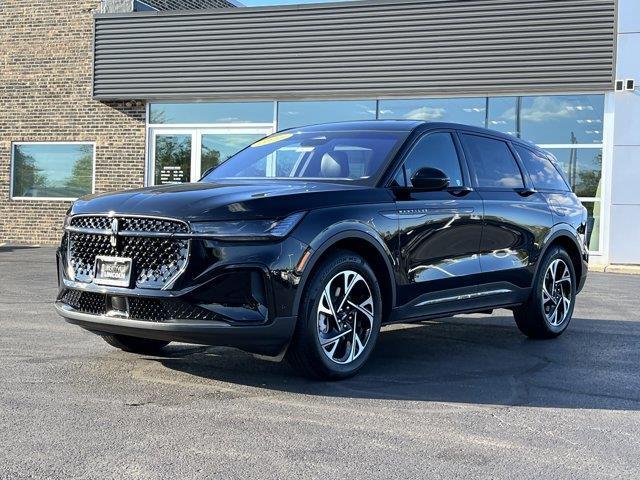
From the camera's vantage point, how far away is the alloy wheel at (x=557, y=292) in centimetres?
754

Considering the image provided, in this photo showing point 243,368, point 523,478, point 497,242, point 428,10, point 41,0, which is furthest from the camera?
point 41,0

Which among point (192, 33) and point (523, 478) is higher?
point (192, 33)

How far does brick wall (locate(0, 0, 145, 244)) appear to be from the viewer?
62.6 ft

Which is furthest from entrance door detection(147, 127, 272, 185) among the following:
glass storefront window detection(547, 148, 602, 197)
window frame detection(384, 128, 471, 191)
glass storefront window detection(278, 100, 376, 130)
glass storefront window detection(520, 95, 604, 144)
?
window frame detection(384, 128, 471, 191)

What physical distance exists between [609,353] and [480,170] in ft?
6.21

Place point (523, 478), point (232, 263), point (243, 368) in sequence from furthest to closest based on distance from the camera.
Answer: point (243, 368)
point (232, 263)
point (523, 478)

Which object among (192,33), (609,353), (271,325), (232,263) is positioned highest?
(192,33)

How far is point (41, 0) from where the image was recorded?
64.2 ft

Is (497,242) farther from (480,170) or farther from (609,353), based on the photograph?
(609,353)

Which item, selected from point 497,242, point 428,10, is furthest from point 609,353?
point 428,10

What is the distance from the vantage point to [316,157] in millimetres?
6336

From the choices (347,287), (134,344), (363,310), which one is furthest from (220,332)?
(134,344)

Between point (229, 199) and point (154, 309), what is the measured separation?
0.81 m

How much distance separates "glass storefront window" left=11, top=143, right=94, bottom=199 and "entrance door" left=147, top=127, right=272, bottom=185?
1706 millimetres
